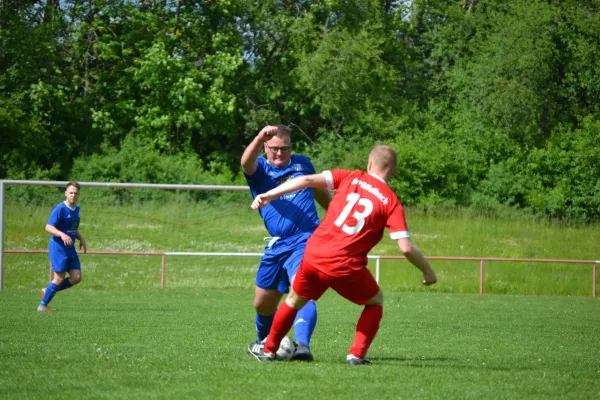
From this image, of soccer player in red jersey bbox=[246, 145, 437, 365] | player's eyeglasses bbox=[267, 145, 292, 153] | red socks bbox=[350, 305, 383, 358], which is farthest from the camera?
player's eyeglasses bbox=[267, 145, 292, 153]

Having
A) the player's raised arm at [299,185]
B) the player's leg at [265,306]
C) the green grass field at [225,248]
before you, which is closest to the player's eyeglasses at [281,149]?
the player's raised arm at [299,185]

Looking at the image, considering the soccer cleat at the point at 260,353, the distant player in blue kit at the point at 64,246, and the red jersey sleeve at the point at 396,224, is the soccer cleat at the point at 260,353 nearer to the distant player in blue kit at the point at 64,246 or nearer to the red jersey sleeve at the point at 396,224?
the red jersey sleeve at the point at 396,224

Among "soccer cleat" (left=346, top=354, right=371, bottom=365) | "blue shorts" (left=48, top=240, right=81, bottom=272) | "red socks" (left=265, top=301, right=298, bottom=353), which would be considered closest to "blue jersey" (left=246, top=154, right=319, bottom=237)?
"red socks" (left=265, top=301, right=298, bottom=353)

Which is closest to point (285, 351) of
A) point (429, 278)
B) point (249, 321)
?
point (429, 278)

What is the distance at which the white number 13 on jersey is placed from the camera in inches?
245

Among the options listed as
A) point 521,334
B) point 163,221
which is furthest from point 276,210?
point 163,221

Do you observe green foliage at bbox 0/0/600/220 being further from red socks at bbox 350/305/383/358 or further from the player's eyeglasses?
red socks at bbox 350/305/383/358

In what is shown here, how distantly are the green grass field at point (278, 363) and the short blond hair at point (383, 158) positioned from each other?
151cm

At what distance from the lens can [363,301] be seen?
6.57m

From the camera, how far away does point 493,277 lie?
82.4 feet

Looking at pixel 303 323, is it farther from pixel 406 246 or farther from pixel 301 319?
pixel 406 246

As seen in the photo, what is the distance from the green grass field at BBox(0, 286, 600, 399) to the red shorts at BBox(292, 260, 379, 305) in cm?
55

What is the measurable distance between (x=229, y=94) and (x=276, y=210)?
2725 centimetres

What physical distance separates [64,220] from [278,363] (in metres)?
7.65
